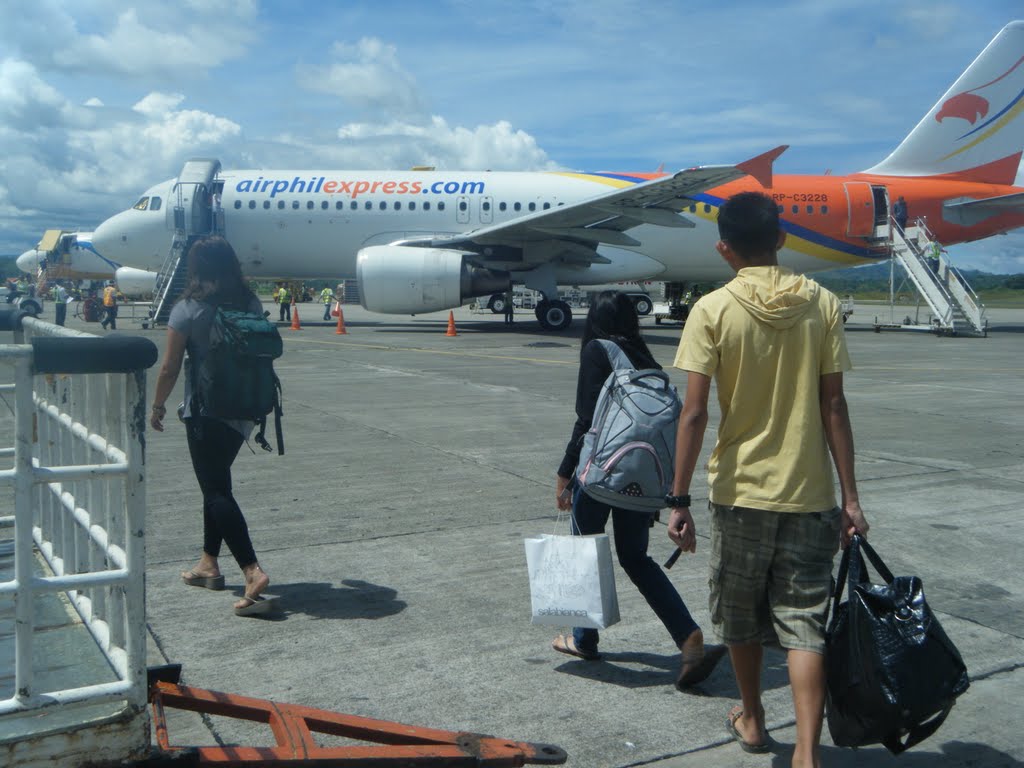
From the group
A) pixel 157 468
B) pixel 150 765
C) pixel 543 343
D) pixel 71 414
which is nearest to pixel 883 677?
pixel 150 765

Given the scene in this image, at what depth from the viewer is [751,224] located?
2939mm

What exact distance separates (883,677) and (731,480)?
2.25ft

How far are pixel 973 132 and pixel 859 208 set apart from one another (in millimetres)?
4184

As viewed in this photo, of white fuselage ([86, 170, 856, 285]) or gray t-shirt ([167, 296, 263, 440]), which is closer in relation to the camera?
gray t-shirt ([167, 296, 263, 440])

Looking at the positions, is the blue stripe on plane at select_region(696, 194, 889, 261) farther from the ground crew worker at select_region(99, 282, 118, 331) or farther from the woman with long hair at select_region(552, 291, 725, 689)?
the woman with long hair at select_region(552, 291, 725, 689)

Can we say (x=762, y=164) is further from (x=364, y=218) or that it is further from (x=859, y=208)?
(x=364, y=218)

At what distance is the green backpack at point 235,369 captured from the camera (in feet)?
13.6

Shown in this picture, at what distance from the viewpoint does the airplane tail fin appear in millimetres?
24000

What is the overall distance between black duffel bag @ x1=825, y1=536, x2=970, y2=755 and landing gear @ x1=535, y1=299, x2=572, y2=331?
1952cm

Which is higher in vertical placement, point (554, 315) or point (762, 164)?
point (762, 164)

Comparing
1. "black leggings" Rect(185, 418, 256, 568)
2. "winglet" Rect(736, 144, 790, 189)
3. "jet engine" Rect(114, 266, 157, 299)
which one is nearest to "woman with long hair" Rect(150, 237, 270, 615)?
"black leggings" Rect(185, 418, 256, 568)

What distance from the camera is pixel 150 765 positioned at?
2260 millimetres

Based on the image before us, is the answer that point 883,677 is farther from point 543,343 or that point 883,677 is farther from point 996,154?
point 996,154

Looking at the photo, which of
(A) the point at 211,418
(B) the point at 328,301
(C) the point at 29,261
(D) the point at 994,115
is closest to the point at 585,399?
(A) the point at 211,418
